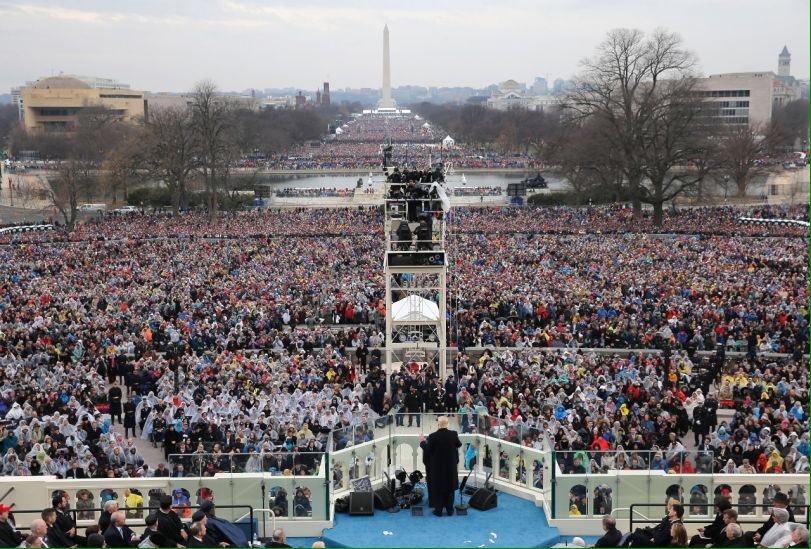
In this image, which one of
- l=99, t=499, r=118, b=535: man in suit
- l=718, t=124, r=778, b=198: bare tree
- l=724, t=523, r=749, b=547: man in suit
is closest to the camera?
l=724, t=523, r=749, b=547: man in suit

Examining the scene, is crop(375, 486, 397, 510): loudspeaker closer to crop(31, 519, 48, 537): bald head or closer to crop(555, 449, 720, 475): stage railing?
crop(555, 449, 720, 475): stage railing

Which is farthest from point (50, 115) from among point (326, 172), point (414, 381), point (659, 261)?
point (414, 381)

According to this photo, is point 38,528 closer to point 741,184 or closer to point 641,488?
point 641,488

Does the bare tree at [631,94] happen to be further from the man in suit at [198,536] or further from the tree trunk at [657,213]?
the man in suit at [198,536]

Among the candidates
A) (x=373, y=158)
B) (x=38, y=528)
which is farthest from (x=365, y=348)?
(x=373, y=158)

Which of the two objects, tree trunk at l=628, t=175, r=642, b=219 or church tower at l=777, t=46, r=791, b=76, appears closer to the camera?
church tower at l=777, t=46, r=791, b=76

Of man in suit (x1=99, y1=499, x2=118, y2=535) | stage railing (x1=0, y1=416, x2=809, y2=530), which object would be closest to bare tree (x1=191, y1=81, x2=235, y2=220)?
stage railing (x1=0, y1=416, x2=809, y2=530)

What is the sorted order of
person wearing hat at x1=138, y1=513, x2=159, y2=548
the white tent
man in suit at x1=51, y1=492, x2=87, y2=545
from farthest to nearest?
the white tent, man in suit at x1=51, y1=492, x2=87, y2=545, person wearing hat at x1=138, y1=513, x2=159, y2=548
